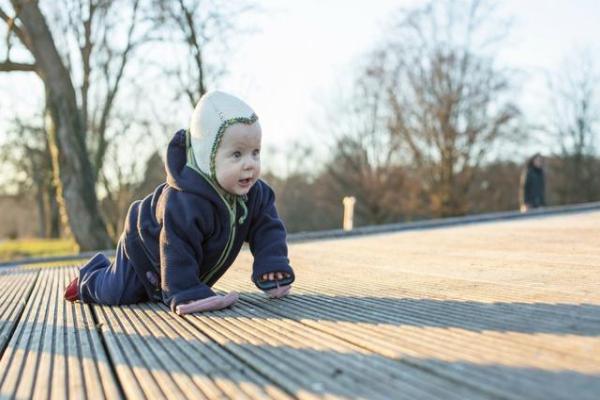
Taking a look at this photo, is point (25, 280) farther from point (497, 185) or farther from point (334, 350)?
point (497, 185)

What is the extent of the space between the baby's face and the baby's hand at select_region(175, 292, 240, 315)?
1.47 ft

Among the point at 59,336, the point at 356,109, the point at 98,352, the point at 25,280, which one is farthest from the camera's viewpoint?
the point at 356,109

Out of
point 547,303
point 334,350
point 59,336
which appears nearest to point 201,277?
point 59,336

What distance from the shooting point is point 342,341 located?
5.30 ft

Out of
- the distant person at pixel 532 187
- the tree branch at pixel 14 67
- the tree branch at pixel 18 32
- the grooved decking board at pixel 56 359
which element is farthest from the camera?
the distant person at pixel 532 187

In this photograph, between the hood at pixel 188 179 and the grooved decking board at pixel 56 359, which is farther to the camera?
the hood at pixel 188 179

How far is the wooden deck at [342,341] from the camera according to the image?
1.25 m

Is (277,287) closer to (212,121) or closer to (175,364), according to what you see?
(212,121)

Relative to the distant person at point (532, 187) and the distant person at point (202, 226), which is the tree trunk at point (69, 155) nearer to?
the distant person at point (202, 226)

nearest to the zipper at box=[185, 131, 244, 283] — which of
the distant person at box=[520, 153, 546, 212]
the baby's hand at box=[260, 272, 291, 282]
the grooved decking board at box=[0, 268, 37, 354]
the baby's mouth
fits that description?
the baby's mouth

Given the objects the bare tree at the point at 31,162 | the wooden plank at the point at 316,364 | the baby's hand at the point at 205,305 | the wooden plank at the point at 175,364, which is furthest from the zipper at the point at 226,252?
the bare tree at the point at 31,162

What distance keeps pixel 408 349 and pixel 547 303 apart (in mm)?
733

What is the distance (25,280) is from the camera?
3.81 metres

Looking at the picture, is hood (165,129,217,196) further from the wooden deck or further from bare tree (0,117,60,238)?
bare tree (0,117,60,238)
